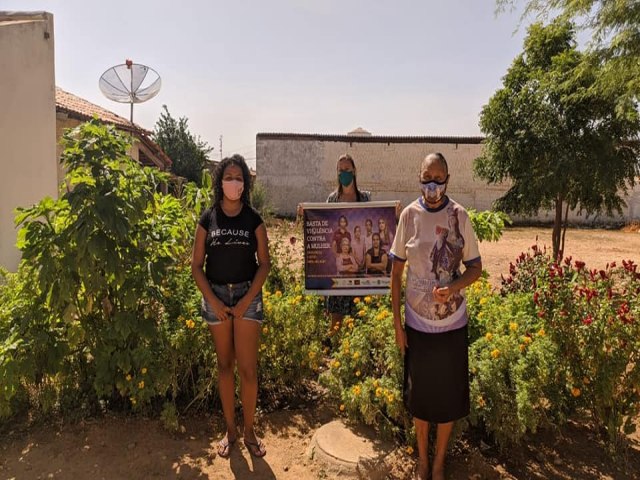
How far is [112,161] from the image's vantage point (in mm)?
3236

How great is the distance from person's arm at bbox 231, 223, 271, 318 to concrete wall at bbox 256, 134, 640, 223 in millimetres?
21666

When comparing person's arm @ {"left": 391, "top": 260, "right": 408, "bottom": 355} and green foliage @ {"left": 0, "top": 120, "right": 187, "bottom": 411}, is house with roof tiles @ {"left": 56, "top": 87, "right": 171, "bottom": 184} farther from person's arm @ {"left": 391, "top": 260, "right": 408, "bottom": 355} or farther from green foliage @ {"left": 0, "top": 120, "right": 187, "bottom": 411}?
person's arm @ {"left": 391, "top": 260, "right": 408, "bottom": 355}

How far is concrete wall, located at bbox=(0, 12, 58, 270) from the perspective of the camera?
716 centimetres

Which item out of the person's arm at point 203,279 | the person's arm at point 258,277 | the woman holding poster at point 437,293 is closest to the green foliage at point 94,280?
the person's arm at point 203,279

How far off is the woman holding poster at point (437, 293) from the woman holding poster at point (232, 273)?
91 cm

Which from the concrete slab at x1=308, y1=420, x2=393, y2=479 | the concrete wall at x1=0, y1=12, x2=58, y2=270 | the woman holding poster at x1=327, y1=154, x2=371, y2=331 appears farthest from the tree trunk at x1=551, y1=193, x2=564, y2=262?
the concrete wall at x1=0, y1=12, x2=58, y2=270

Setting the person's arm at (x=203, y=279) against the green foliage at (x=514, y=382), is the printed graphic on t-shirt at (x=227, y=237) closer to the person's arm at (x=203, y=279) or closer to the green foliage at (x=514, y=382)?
Answer: the person's arm at (x=203, y=279)

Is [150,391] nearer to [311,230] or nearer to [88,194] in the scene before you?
[88,194]

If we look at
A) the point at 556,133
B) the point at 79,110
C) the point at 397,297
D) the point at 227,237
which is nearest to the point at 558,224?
the point at 556,133

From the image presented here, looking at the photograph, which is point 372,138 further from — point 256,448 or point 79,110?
point 256,448

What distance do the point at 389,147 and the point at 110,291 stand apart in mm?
22367

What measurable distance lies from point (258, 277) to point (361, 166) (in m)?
22.5

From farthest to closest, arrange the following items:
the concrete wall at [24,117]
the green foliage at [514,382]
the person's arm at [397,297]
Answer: the concrete wall at [24,117]
the green foliage at [514,382]
the person's arm at [397,297]

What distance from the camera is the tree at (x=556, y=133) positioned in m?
7.28
